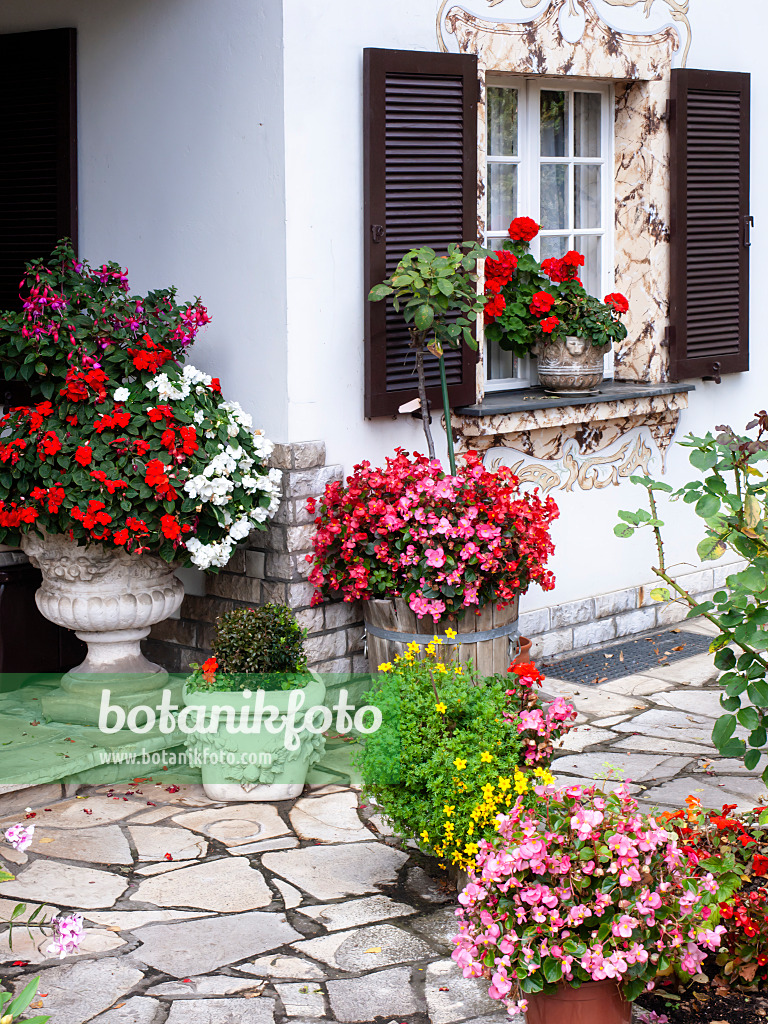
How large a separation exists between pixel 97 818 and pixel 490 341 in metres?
2.94

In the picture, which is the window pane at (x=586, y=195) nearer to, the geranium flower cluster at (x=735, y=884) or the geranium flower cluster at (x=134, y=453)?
the geranium flower cluster at (x=134, y=453)

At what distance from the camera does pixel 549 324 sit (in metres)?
5.65

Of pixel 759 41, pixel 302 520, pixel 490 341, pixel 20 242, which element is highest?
pixel 759 41

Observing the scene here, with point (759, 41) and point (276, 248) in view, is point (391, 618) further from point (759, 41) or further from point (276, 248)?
point (759, 41)

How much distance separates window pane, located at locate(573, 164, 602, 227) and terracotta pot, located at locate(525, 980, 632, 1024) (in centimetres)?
441

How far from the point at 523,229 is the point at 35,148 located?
220cm

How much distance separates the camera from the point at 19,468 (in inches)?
178

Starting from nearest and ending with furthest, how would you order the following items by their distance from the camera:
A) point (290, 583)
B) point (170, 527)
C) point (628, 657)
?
point (170, 527), point (290, 583), point (628, 657)

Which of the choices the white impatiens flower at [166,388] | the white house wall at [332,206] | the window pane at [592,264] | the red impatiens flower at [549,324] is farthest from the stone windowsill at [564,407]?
the white impatiens flower at [166,388]

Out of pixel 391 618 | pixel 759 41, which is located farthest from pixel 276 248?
pixel 759 41

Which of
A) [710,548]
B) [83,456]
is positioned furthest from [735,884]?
[83,456]

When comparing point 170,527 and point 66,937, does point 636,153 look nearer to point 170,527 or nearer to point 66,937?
point 170,527

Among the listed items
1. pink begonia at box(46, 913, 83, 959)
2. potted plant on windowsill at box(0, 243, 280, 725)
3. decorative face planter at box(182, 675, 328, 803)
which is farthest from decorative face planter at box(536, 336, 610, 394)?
pink begonia at box(46, 913, 83, 959)

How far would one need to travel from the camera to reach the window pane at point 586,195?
20.5 ft
